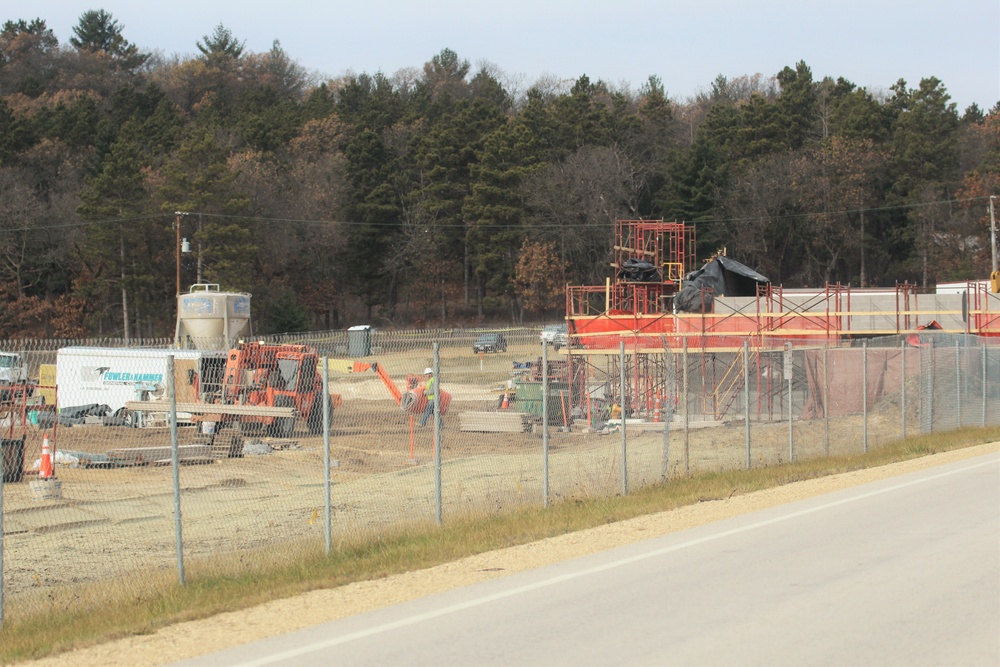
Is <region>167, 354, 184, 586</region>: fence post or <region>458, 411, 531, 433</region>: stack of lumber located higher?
<region>167, 354, 184, 586</region>: fence post

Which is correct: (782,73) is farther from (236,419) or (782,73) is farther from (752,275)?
(236,419)

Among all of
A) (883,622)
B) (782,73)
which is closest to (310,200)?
(782,73)

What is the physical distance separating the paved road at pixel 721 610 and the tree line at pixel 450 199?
188ft

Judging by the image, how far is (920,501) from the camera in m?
13.9

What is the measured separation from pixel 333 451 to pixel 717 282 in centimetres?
2578

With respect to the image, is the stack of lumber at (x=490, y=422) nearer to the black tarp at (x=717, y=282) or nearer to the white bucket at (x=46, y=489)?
the white bucket at (x=46, y=489)

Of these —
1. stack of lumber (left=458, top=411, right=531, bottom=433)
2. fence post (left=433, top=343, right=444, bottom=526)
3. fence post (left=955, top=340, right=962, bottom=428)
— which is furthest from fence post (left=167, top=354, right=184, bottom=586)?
fence post (left=955, top=340, right=962, bottom=428)

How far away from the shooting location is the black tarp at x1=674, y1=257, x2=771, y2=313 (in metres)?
37.9

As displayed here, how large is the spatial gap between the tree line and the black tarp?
106ft

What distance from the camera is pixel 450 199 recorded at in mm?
82000

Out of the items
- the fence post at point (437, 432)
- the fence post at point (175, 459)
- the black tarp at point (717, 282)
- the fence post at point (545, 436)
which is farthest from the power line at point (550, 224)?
the fence post at point (175, 459)

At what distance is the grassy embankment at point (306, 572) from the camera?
28.7ft

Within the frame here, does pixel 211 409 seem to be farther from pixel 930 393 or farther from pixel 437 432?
pixel 930 393

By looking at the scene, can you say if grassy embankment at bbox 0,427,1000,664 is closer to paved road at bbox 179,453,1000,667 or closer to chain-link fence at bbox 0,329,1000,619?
chain-link fence at bbox 0,329,1000,619
